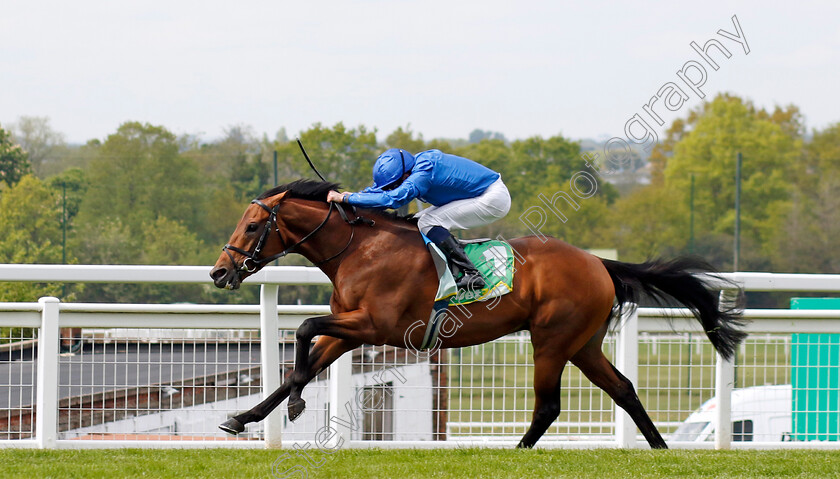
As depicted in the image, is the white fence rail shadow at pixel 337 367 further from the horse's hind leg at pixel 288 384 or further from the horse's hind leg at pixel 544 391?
the horse's hind leg at pixel 288 384

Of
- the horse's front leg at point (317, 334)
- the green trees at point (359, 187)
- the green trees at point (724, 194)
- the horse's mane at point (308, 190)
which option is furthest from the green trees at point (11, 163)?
the horse's front leg at point (317, 334)

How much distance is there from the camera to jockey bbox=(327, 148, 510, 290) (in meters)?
5.29

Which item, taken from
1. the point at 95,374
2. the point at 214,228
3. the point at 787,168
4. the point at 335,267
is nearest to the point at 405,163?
the point at 335,267

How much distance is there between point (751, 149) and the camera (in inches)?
1877

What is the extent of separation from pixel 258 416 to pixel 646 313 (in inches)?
96.6

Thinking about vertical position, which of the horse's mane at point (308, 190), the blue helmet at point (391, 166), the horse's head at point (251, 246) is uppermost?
the blue helmet at point (391, 166)

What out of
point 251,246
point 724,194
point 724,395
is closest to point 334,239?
point 251,246

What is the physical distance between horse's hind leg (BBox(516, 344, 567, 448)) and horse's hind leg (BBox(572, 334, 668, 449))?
0.26 metres

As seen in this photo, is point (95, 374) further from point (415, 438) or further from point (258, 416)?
point (415, 438)

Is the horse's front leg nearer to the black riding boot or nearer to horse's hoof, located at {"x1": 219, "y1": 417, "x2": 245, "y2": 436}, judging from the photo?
horse's hoof, located at {"x1": 219, "y1": 417, "x2": 245, "y2": 436}

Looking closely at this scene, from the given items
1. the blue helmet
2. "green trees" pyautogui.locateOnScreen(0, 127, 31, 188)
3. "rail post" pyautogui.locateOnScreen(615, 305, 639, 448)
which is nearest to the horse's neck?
the blue helmet

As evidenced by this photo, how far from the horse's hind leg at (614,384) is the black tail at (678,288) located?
0.31 metres

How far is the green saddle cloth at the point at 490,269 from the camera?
5383 millimetres

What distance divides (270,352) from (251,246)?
0.73 metres
